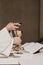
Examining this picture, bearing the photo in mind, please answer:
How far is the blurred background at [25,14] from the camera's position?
3.65 meters

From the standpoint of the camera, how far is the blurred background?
365 centimetres

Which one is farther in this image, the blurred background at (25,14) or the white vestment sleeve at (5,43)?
the blurred background at (25,14)

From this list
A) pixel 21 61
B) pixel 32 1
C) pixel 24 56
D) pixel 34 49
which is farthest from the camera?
pixel 32 1

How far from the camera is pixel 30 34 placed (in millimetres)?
3734

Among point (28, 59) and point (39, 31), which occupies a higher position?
point (28, 59)

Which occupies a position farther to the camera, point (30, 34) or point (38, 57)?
point (30, 34)

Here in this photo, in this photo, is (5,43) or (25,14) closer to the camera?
(5,43)

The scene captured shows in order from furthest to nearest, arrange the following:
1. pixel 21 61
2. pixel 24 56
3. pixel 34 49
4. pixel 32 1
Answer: pixel 32 1 < pixel 34 49 < pixel 24 56 < pixel 21 61

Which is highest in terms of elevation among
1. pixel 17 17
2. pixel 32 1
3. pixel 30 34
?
pixel 32 1

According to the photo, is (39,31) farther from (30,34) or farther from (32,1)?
(32,1)

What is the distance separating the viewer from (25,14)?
3691mm

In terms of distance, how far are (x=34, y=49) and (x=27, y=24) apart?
7.24 feet

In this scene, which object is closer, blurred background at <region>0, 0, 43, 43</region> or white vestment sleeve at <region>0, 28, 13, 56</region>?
white vestment sleeve at <region>0, 28, 13, 56</region>

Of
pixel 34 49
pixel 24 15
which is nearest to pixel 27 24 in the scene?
pixel 24 15
